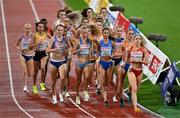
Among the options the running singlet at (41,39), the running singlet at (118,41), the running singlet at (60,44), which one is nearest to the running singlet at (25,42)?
the running singlet at (41,39)

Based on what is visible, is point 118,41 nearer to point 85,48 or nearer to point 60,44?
point 85,48

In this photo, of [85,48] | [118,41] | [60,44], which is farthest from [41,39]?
[118,41]

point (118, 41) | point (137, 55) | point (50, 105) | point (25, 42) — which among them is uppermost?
point (25, 42)

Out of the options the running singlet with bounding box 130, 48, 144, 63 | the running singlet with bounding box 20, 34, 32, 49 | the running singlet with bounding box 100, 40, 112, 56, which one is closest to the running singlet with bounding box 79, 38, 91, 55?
the running singlet with bounding box 100, 40, 112, 56

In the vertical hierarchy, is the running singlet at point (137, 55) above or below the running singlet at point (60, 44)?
below

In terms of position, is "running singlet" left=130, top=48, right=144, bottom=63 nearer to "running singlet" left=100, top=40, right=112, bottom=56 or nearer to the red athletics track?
"running singlet" left=100, top=40, right=112, bottom=56

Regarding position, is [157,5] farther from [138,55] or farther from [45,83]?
[138,55]

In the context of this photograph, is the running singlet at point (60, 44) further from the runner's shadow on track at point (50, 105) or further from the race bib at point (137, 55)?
the race bib at point (137, 55)

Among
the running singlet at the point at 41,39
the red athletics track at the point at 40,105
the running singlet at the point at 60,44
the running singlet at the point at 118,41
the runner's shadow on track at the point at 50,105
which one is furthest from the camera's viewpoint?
the running singlet at the point at 41,39

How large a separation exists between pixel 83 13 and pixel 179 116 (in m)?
3.92

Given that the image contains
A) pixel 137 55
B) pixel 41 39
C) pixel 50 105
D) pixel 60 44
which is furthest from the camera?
pixel 41 39

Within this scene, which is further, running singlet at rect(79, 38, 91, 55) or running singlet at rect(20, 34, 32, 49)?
running singlet at rect(20, 34, 32, 49)

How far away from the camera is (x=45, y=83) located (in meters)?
16.2

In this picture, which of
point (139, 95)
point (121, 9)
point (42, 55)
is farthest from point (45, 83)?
point (121, 9)
